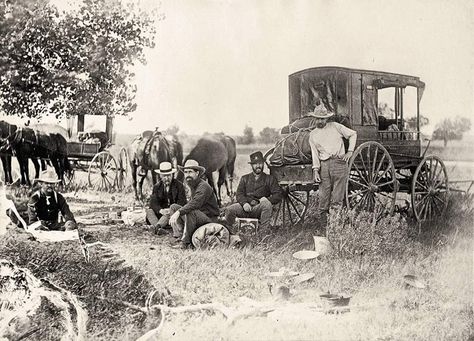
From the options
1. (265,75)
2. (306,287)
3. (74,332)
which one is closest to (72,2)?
(265,75)

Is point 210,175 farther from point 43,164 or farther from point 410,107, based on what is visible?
point 410,107

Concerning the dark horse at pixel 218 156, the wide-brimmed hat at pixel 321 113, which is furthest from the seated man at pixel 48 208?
the wide-brimmed hat at pixel 321 113

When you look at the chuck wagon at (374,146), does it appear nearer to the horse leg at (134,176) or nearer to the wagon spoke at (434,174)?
the wagon spoke at (434,174)

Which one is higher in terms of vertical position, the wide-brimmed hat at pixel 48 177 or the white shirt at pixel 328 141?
the white shirt at pixel 328 141

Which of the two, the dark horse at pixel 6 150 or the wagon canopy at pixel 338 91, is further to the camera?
the wagon canopy at pixel 338 91

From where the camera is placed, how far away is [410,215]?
5.13 meters

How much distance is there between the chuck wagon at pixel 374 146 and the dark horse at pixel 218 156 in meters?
0.33

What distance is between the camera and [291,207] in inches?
192

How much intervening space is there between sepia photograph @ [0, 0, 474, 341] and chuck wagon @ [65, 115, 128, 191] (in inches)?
0.5

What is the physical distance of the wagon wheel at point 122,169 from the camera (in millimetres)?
4918

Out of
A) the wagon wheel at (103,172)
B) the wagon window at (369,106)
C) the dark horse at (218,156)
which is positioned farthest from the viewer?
the wagon window at (369,106)

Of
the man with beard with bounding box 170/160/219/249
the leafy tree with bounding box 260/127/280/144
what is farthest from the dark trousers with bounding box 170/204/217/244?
the leafy tree with bounding box 260/127/280/144

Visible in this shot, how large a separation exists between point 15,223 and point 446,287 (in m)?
3.59

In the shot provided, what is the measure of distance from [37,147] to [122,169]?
2.28 feet
